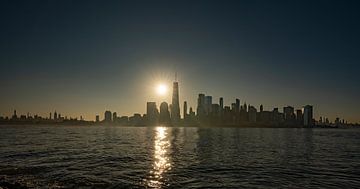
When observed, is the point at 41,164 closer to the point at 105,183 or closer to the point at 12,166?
the point at 12,166

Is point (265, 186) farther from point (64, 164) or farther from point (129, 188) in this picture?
point (64, 164)

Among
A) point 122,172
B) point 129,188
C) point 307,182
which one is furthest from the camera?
point 122,172

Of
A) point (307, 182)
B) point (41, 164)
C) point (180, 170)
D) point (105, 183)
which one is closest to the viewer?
point (105, 183)

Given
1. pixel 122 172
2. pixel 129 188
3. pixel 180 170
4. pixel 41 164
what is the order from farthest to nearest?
1. pixel 41 164
2. pixel 180 170
3. pixel 122 172
4. pixel 129 188

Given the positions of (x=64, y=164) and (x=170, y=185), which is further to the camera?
(x=64, y=164)

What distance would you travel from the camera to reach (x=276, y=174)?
117ft

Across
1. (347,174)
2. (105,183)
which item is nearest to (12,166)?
(105,183)

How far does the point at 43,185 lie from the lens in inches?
1093

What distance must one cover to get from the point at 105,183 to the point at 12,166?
16583mm

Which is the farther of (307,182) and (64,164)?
(64,164)

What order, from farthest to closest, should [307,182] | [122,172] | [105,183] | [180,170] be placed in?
[180,170] → [122,172] → [307,182] → [105,183]

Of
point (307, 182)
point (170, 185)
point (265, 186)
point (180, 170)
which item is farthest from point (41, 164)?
point (307, 182)

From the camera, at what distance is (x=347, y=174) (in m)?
37.4

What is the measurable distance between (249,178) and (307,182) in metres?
5.76
